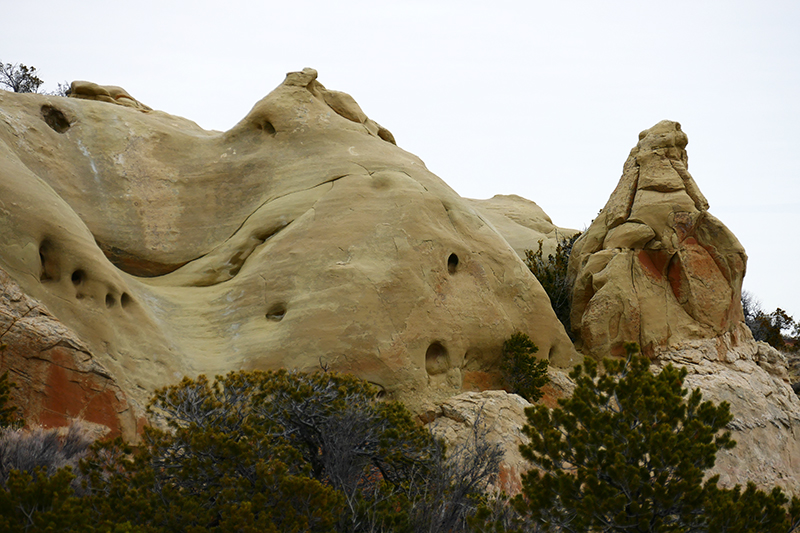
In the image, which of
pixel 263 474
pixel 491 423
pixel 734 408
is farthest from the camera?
pixel 734 408

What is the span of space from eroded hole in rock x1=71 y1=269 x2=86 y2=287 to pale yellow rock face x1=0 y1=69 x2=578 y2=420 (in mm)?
19

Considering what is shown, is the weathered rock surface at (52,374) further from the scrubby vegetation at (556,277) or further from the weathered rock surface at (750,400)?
the scrubby vegetation at (556,277)

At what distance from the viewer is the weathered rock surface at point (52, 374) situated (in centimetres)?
854

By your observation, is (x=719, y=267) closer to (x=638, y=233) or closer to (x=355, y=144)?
(x=638, y=233)

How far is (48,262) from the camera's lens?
9.59 metres

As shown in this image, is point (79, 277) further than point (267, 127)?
No

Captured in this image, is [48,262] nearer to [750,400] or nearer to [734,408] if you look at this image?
[734,408]

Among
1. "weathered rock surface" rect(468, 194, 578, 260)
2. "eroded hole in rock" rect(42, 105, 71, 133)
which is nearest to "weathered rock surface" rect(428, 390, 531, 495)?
"weathered rock surface" rect(468, 194, 578, 260)

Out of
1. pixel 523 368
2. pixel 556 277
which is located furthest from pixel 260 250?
pixel 556 277

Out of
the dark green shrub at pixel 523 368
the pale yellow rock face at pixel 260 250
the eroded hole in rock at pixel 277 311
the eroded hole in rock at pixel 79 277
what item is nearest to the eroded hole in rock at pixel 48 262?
the pale yellow rock face at pixel 260 250

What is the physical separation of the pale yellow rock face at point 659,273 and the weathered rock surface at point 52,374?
9.31 metres

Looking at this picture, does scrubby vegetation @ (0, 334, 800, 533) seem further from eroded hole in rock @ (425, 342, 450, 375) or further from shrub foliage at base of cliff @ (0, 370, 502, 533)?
eroded hole in rock @ (425, 342, 450, 375)

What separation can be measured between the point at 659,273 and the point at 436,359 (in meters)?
5.55

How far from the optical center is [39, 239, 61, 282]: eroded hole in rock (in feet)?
31.4
